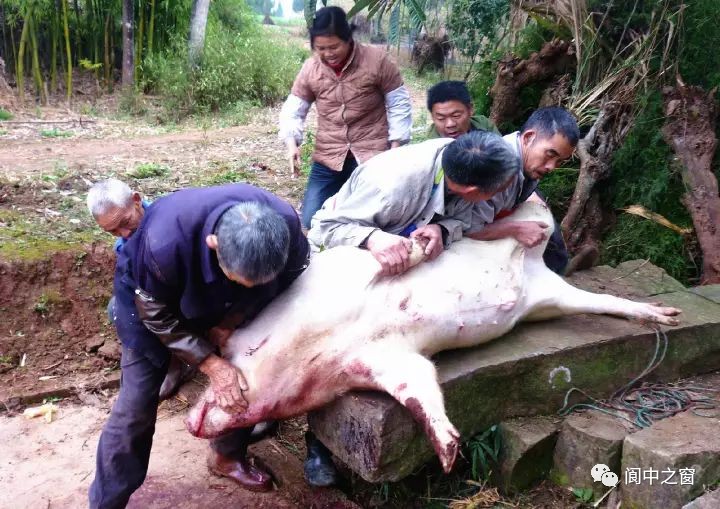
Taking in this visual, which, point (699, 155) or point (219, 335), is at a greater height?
point (699, 155)

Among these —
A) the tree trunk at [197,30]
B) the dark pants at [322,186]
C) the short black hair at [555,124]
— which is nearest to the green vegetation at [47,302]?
the dark pants at [322,186]

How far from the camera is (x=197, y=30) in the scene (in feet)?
34.8

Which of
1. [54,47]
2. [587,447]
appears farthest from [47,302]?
[54,47]

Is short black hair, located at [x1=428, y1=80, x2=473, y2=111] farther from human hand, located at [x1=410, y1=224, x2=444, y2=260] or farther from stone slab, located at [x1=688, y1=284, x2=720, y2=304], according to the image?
stone slab, located at [x1=688, y1=284, x2=720, y2=304]

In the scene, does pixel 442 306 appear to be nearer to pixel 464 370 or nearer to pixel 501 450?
pixel 464 370

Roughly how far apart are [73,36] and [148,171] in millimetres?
6258

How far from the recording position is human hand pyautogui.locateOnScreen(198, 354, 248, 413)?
2.41m

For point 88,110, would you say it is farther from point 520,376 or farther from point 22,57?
point 520,376

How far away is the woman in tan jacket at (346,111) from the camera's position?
153 inches

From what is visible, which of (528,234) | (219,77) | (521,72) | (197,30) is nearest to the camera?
(528,234)

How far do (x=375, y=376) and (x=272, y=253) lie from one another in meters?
0.75

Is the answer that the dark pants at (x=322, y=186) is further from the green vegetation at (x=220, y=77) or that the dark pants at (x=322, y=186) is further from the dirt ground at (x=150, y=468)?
the green vegetation at (x=220, y=77)

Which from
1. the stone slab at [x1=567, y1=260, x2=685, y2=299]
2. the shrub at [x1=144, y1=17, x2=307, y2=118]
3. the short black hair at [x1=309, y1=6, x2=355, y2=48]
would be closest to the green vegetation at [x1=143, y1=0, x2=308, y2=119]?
the shrub at [x1=144, y1=17, x2=307, y2=118]

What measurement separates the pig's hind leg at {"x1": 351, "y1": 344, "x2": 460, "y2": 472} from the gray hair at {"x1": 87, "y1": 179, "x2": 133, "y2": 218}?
1427 mm
